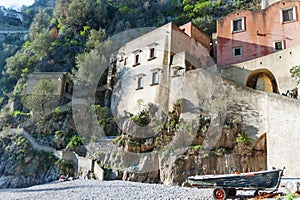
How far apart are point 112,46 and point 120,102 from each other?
1100 centimetres

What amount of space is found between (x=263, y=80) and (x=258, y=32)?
4772mm

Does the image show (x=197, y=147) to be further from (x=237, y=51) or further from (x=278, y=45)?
(x=278, y=45)

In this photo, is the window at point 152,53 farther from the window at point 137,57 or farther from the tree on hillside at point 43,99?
the tree on hillside at point 43,99

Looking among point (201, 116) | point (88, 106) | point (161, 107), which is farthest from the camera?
point (88, 106)

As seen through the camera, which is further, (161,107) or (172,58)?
(172,58)

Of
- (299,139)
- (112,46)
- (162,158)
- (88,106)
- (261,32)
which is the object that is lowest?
(162,158)

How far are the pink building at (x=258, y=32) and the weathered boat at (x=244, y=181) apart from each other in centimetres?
1540

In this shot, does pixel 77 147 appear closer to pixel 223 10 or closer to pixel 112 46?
pixel 112 46

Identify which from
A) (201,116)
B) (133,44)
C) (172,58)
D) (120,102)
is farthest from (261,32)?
(120,102)

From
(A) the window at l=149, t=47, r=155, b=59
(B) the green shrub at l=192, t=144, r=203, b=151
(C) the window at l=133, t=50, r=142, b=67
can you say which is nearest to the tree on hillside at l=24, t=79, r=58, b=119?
(C) the window at l=133, t=50, r=142, b=67

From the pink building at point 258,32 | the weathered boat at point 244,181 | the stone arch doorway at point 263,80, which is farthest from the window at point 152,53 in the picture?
the weathered boat at point 244,181

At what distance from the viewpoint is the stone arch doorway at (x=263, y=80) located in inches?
777

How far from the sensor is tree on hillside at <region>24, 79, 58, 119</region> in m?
31.2

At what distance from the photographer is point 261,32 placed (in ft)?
74.1
